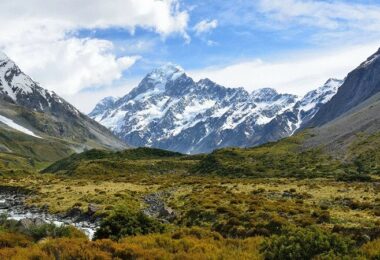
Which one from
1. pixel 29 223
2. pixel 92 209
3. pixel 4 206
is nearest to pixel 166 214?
pixel 92 209

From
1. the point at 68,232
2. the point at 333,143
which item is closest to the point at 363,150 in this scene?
the point at 333,143

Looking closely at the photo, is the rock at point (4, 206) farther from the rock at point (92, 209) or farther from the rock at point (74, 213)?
the rock at point (92, 209)

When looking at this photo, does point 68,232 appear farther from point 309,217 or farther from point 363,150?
point 363,150

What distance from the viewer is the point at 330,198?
4738 centimetres

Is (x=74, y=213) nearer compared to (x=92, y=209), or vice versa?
(x=92, y=209)

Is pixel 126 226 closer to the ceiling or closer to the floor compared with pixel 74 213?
closer to the ceiling

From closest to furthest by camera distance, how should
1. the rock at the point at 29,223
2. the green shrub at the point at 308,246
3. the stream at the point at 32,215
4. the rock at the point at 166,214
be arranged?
the green shrub at the point at 308,246, the rock at the point at 29,223, the rock at the point at 166,214, the stream at the point at 32,215

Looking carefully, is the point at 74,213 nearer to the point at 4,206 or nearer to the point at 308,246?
the point at 4,206

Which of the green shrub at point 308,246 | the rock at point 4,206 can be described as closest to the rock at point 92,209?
the rock at point 4,206

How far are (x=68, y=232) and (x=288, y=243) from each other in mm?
13734

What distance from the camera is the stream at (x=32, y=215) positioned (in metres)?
41.3

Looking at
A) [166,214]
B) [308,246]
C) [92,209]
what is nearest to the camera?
[308,246]

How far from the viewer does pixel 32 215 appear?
50.6 meters

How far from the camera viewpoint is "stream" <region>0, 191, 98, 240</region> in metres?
41.3
